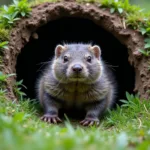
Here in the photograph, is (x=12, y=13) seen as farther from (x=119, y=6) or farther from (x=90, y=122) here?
(x=90, y=122)

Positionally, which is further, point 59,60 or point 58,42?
point 58,42

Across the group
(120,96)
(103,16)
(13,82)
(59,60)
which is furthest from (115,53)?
(13,82)

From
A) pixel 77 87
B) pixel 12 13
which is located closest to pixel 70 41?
pixel 12 13

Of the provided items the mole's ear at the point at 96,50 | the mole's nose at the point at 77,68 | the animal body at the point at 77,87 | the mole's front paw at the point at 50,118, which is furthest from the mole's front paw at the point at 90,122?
the mole's ear at the point at 96,50

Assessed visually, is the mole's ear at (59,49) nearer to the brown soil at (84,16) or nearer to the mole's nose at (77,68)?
the brown soil at (84,16)

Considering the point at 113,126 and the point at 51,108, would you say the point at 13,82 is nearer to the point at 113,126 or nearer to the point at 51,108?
the point at 51,108

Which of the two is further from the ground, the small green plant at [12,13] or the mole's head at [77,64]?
the small green plant at [12,13]

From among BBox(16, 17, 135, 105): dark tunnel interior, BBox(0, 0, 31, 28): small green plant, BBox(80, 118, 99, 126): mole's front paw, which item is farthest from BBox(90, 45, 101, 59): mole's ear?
BBox(16, 17, 135, 105): dark tunnel interior
